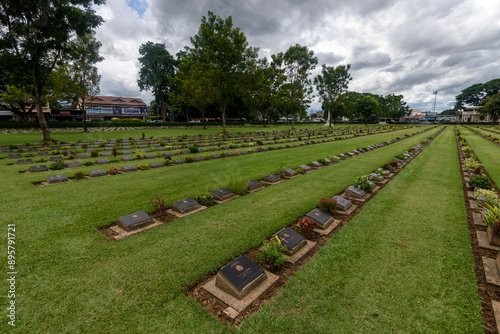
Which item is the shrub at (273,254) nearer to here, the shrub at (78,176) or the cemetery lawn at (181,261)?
the cemetery lawn at (181,261)

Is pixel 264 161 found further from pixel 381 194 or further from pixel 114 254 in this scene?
pixel 114 254

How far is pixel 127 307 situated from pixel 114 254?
130 centimetres

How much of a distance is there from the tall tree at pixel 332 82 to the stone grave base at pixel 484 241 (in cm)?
4991

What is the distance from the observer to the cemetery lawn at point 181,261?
242 cm

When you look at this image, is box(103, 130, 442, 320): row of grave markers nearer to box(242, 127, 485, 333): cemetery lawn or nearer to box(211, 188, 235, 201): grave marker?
box(242, 127, 485, 333): cemetery lawn

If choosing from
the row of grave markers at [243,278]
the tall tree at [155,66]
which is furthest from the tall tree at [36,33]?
the tall tree at [155,66]

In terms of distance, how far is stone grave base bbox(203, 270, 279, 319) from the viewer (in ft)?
8.39

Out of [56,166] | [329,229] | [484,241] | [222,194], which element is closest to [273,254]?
[329,229]

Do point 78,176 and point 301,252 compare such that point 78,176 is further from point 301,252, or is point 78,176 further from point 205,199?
point 301,252

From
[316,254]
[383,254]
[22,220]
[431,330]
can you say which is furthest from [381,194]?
[22,220]

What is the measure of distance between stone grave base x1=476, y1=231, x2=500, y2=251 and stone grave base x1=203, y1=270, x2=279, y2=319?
4026mm

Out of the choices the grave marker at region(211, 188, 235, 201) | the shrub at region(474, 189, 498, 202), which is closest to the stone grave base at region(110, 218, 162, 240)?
the grave marker at region(211, 188, 235, 201)

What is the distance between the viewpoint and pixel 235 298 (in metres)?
2.73

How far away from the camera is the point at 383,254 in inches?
143
